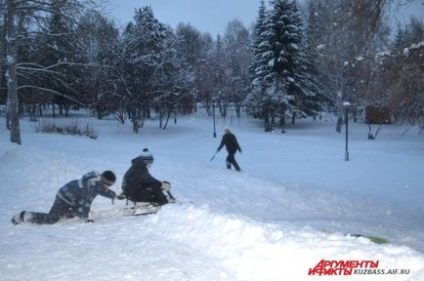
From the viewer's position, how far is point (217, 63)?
211 feet

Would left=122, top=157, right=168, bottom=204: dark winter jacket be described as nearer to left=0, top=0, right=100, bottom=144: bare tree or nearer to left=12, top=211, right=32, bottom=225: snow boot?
left=12, top=211, right=32, bottom=225: snow boot

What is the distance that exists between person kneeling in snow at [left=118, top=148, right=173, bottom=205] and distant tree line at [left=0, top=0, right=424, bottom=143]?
5.04 metres

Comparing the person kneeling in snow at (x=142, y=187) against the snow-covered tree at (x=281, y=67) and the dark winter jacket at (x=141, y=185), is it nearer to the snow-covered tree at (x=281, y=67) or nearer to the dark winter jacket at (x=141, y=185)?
the dark winter jacket at (x=141, y=185)

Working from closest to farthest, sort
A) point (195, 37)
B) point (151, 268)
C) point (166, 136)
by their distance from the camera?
point (151, 268), point (166, 136), point (195, 37)

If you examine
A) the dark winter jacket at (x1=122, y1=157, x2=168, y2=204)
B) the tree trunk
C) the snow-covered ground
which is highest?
the tree trunk

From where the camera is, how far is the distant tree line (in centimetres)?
1088

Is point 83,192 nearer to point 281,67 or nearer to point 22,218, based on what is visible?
point 22,218

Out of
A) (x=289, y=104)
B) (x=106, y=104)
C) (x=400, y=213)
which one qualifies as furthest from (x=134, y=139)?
(x=400, y=213)

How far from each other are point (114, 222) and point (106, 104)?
3006 cm

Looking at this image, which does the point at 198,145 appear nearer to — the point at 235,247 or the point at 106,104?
the point at 106,104

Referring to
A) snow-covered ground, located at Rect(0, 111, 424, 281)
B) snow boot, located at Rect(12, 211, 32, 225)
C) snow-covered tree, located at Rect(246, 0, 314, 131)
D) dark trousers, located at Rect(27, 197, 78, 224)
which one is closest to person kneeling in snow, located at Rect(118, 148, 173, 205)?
snow-covered ground, located at Rect(0, 111, 424, 281)

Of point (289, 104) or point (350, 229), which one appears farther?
point (289, 104)

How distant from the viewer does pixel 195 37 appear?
263 feet

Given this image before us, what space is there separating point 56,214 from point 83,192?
60 cm
